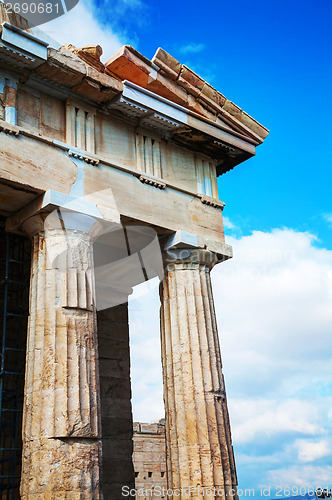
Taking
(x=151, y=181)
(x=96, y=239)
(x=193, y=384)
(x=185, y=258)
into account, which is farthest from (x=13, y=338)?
(x=151, y=181)

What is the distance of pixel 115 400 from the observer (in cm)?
1416

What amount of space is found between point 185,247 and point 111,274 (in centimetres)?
331

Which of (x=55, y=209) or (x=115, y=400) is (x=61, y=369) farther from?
(x=115, y=400)

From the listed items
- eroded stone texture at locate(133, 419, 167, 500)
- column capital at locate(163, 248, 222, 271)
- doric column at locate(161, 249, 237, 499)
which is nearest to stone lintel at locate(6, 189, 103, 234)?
column capital at locate(163, 248, 222, 271)

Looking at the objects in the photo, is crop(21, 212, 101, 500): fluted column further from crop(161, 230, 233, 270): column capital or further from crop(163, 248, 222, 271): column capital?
crop(163, 248, 222, 271): column capital

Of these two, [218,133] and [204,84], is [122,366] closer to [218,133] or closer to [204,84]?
[218,133]

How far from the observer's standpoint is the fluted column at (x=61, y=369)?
27.5 ft

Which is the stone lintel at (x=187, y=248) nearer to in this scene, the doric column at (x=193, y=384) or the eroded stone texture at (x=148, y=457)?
the doric column at (x=193, y=384)

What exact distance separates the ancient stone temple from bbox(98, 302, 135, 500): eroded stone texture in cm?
5

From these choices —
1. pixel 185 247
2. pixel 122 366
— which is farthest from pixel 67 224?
pixel 122 366

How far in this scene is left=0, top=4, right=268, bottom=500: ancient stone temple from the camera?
351 inches

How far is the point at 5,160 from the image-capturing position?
9.34m

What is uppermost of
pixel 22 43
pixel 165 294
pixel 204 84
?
pixel 204 84

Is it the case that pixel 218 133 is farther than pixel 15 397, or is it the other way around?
pixel 218 133
